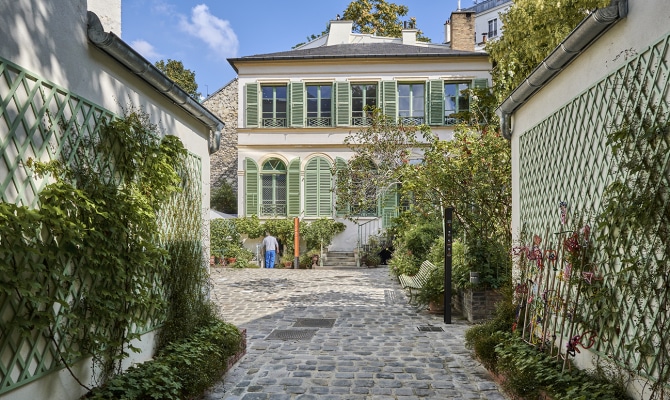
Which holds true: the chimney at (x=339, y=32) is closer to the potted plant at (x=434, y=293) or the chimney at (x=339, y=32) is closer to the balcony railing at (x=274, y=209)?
the balcony railing at (x=274, y=209)

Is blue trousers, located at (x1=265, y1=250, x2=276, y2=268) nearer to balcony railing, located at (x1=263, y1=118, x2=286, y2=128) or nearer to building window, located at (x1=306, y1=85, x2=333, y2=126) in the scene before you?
balcony railing, located at (x1=263, y1=118, x2=286, y2=128)

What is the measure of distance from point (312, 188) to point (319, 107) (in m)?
3.42

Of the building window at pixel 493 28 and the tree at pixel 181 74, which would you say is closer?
the tree at pixel 181 74

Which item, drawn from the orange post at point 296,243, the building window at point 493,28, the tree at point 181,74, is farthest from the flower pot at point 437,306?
the building window at point 493,28

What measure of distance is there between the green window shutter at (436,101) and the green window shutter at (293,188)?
5783 mm

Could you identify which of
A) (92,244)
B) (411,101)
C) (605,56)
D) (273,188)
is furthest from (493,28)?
(92,244)

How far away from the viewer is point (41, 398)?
136 inches

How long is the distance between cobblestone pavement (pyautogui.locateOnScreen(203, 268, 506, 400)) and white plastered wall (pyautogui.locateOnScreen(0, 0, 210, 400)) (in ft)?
5.32

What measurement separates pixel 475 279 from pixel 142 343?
578cm

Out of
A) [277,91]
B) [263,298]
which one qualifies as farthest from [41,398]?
[277,91]

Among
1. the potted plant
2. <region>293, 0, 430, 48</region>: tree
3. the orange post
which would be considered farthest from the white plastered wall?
<region>293, 0, 430, 48</region>: tree

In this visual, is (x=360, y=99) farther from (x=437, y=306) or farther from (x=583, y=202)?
(x=583, y=202)

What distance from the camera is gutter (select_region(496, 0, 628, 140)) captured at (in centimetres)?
393

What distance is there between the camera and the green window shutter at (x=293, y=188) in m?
21.8
